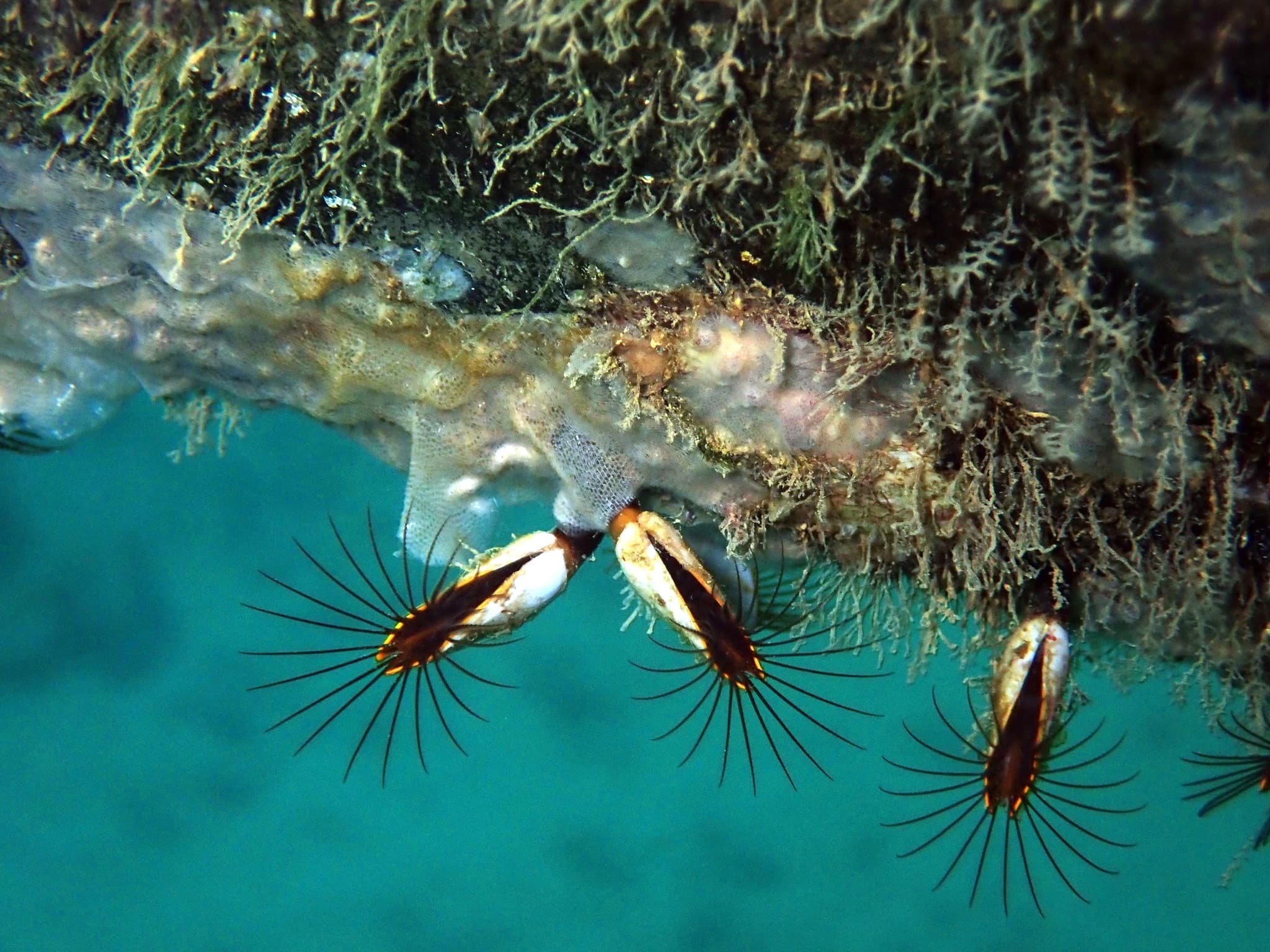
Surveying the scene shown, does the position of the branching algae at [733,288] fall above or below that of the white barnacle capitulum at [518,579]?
above

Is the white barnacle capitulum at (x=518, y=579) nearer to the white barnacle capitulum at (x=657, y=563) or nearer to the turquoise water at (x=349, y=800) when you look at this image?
the white barnacle capitulum at (x=657, y=563)

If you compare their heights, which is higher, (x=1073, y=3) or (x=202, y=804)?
(x=1073, y=3)

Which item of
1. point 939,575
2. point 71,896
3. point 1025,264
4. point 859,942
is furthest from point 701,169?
point 71,896

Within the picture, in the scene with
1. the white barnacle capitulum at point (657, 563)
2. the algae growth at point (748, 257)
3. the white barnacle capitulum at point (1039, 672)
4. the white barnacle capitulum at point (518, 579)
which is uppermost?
the algae growth at point (748, 257)

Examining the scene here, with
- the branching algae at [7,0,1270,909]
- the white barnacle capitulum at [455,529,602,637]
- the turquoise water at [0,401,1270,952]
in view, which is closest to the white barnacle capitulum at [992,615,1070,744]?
the branching algae at [7,0,1270,909]

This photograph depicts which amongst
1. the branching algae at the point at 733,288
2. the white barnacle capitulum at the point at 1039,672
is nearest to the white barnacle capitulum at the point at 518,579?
the branching algae at the point at 733,288

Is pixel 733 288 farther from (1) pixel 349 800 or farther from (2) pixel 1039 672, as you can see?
(1) pixel 349 800

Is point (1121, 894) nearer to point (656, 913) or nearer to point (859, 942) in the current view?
point (859, 942)
